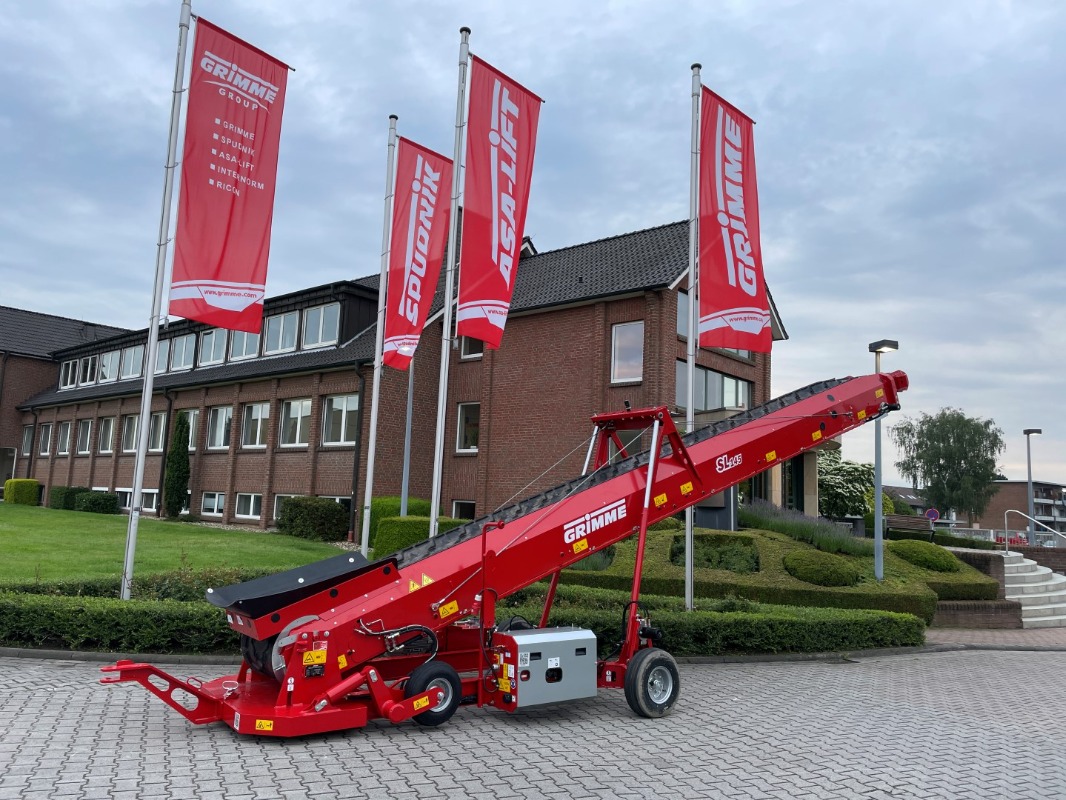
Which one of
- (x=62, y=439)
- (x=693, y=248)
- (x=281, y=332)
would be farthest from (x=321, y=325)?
(x=62, y=439)

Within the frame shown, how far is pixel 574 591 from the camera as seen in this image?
488 inches

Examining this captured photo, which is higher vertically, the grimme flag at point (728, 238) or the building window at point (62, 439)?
the grimme flag at point (728, 238)

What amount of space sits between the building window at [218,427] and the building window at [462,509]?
945cm

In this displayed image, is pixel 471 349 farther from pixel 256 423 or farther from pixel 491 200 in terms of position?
pixel 491 200

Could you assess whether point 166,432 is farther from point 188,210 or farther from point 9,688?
point 9,688

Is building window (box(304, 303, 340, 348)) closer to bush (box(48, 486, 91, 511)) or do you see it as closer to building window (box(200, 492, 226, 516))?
building window (box(200, 492, 226, 516))

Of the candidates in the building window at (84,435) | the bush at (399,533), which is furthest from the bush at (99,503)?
the bush at (399,533)

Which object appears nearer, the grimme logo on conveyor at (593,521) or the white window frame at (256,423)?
the grimme logo on conveyor at (593,521)

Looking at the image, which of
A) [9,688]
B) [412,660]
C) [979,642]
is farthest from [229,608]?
[979,642]

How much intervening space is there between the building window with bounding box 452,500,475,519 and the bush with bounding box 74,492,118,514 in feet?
51.3

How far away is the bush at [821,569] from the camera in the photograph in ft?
51.0

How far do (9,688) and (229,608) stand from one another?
3166mm

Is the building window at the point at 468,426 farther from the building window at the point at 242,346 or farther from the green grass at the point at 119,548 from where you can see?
the building window at the point at 242,346

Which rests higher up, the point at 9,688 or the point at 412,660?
the point at 412,660
